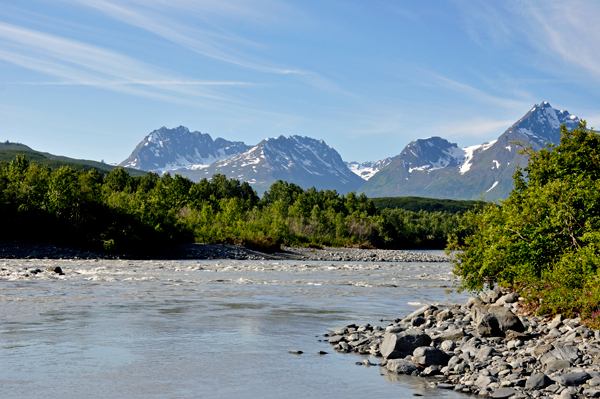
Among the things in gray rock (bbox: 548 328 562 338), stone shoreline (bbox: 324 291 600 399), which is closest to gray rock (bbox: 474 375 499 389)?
stone shoreline (bbox: 324 291 600 399)

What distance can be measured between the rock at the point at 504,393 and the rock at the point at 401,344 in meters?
3.84

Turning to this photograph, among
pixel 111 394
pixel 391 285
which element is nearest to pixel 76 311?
pixel 111 394

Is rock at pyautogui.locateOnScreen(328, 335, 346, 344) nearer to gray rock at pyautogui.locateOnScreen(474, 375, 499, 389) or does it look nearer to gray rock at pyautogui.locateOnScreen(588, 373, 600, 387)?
gray rock at pyautogui.locateOnScreen(474, 375, 499, 389)

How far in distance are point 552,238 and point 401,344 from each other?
28.7ft

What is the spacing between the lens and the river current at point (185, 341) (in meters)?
12.3

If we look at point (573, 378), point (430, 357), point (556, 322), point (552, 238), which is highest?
point (552, 238)

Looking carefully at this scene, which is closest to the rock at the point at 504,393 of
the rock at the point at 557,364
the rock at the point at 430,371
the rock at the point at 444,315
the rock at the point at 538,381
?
the rock at the point at 538,381

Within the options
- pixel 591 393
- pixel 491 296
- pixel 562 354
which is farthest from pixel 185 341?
pixel 491 296

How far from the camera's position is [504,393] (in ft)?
38.2

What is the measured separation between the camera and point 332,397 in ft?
38.9

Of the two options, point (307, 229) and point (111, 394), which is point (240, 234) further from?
point (111, 394)

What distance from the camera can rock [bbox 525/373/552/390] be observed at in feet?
38.6

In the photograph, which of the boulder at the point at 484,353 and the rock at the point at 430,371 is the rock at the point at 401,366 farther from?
the boulder at the point at 484,353

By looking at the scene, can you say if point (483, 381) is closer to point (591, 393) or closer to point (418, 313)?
point (591, 393)
